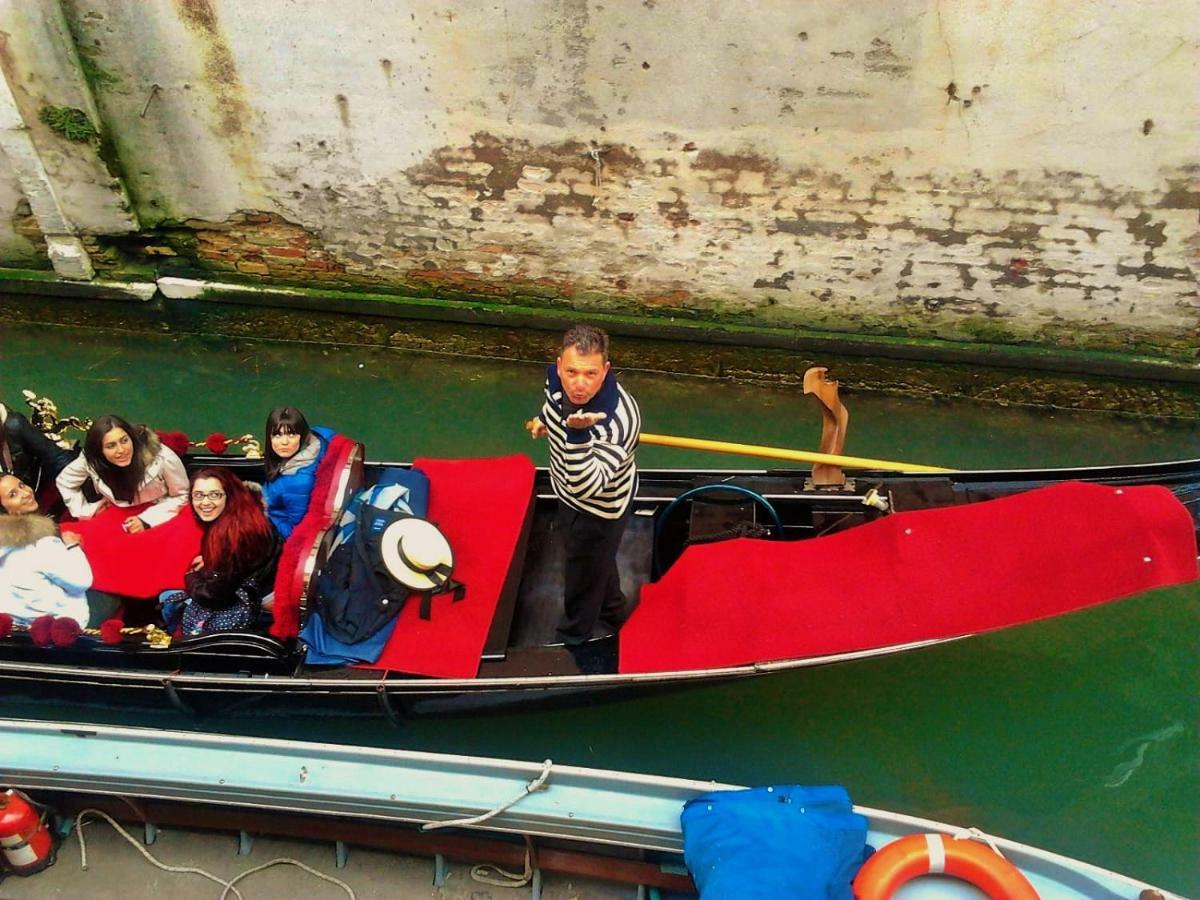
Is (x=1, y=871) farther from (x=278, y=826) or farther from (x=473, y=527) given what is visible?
(x=473, y=527)

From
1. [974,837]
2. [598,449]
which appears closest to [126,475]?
[598,449]

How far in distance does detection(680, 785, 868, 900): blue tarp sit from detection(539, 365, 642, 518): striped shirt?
81 centimetres

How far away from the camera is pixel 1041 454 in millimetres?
4004

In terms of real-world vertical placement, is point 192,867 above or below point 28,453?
below

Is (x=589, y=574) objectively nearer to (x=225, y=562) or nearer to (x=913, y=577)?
(x=913, y=577)

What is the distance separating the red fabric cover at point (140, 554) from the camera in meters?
2.79

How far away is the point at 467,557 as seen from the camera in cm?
291

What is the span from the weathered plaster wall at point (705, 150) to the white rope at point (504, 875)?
262 centimetres

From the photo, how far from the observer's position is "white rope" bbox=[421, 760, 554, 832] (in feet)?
7.88

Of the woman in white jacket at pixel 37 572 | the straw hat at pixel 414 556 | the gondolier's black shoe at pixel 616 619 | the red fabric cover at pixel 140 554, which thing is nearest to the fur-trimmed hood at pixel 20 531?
the woman in white jacket at pixel 37 572

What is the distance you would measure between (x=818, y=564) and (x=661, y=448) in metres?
1.49

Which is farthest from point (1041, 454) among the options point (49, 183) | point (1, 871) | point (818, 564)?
point (49, 183)

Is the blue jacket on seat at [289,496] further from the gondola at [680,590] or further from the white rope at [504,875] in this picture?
the white rope at [504,875]

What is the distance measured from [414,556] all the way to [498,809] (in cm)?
74
